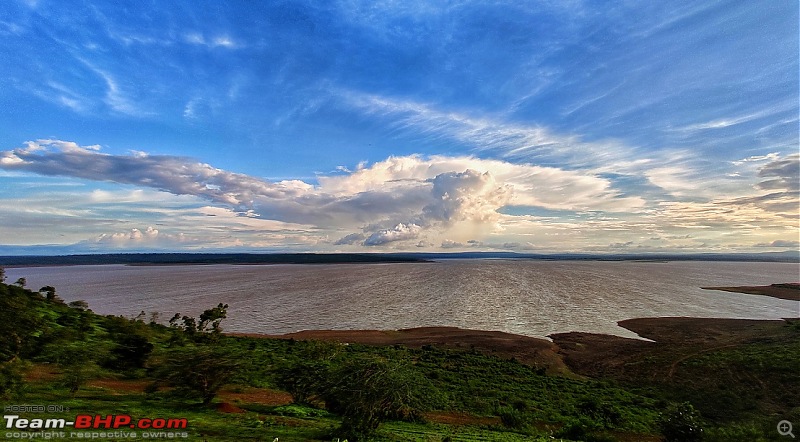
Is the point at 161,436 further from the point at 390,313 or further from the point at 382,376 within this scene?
the point at 390,313

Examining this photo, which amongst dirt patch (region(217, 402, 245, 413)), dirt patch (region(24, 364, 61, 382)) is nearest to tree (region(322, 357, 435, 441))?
dirt patch (region(217, 402, 245, 413))

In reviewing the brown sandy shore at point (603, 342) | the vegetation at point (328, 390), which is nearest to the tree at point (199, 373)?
the vegetation at point (328, 390)

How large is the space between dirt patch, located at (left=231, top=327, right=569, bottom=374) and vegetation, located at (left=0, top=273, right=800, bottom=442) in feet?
12.6

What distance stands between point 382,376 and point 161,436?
702 cm

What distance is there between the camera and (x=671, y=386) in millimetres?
29031

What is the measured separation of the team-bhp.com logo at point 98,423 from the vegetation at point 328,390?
655 mm

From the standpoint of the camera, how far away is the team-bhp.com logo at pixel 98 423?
35.2 ft

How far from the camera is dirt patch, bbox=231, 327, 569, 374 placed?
38.4m

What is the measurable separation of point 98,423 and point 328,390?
24.6 feet

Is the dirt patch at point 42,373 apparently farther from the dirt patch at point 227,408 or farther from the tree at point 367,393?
the tree at point 367,393

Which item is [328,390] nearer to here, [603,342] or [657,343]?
[603,342]

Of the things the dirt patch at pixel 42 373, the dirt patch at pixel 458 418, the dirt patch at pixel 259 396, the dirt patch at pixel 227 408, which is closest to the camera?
the dirt patch at pixel 227 408

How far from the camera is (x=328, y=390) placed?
14250 mm

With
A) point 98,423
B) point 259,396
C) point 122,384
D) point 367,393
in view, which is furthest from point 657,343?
point 122,384
